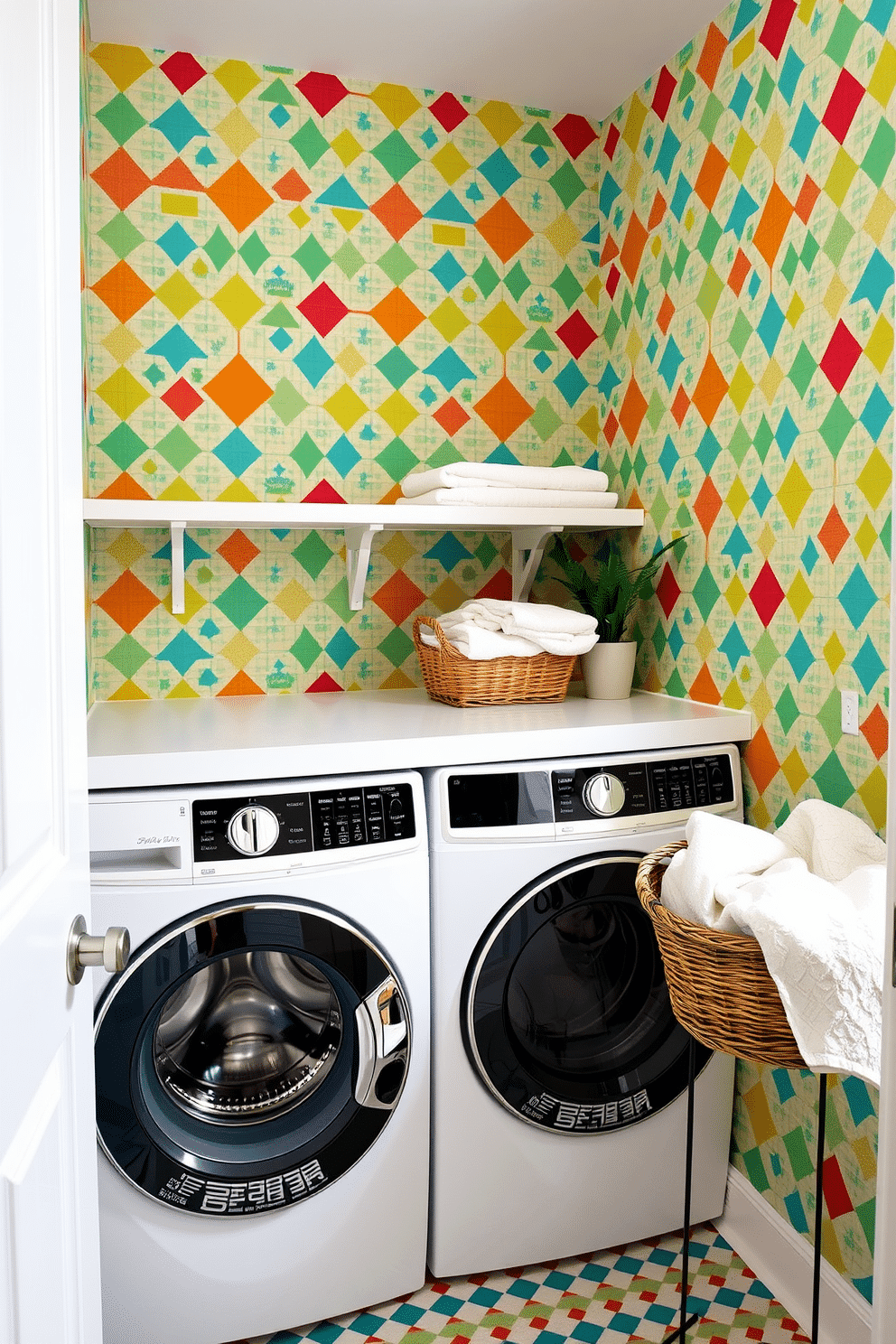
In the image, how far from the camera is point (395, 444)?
2393mm

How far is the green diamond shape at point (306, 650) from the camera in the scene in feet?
7.73

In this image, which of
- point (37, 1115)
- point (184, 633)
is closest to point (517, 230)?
point (184, 633)

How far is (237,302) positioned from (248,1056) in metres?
1.66

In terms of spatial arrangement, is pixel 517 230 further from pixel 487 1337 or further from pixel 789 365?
pixel 487 1337

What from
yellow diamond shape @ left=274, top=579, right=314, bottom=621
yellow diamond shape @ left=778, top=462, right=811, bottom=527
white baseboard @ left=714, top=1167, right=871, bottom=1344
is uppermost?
yellow diamond shape @ left=778, top=462, right=811, bottom=527

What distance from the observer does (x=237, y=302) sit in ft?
7.38

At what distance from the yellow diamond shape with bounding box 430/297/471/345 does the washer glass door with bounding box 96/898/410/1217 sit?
151cm

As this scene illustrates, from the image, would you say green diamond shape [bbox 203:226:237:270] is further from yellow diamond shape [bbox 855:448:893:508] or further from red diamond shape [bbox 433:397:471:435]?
yellow diamond shape [bbox 855:448:893:508]

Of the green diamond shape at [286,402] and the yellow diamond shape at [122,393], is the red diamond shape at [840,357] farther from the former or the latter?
the yellow diamond shape at [122,393]

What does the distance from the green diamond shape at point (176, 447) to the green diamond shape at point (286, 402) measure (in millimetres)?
217

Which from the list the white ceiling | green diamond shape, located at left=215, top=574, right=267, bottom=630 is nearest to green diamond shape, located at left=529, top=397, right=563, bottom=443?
the white ceiling

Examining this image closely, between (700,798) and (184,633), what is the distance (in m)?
1.24

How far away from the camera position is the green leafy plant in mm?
2189

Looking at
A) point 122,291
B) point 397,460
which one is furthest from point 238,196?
point 397,460
